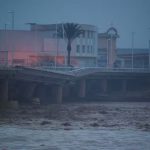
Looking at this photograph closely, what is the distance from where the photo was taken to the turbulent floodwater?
27953mm

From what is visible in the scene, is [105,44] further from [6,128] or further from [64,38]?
[6,128]

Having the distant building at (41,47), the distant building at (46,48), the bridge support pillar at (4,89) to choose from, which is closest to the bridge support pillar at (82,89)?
the distant building at (46,48)

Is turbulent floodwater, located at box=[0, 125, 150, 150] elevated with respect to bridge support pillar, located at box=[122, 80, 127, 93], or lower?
lower

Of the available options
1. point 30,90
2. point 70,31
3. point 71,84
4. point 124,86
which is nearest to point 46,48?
point 70,31

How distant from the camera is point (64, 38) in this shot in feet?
331

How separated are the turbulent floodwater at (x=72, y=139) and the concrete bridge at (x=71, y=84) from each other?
24.3 meters

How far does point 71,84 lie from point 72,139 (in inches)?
1766

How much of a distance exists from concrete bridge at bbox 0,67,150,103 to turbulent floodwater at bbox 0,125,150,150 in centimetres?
2432

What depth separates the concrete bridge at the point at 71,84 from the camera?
60031 millimetres

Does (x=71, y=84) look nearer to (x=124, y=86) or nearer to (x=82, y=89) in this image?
(x=82, y=89)

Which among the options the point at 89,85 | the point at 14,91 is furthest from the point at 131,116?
the point at 89,85

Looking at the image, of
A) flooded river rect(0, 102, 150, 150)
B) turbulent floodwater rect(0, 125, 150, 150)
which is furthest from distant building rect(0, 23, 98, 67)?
turbulent floodwater rect(0, 125, 150, 150)

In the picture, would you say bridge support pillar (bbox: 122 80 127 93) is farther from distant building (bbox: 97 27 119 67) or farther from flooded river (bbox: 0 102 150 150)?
flooded river (bbox: 0 102 150 150)

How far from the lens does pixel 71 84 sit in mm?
75125
